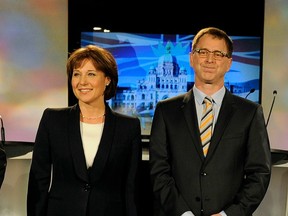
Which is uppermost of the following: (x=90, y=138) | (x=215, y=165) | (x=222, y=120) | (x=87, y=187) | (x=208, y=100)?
(x=208, y=100)

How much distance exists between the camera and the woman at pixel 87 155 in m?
2.19

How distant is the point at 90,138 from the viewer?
7.43ft

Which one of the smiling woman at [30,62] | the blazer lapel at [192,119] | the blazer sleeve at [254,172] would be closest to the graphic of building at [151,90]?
the smiling woman at [30,62]

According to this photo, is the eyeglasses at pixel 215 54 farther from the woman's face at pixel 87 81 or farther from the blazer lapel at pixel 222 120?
the woman's face at pixel 87 81

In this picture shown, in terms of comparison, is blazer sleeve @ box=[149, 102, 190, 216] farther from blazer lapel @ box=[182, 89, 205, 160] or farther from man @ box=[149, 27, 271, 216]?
blazer lapel @ box=[182, 89, 205, 160]

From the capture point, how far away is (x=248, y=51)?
521cm

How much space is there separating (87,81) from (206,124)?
662 millimetres

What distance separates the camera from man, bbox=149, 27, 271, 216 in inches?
85.5

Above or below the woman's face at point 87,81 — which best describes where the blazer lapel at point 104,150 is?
below

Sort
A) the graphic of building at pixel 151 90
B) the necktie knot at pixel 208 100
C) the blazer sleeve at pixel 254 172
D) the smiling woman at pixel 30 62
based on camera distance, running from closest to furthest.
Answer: the blazer sleeve at pixel 254 172 → the necktie knot at pixel 208 100 → the graphic of building at pixel 151 90 → the smiling woman at pixel 30 62

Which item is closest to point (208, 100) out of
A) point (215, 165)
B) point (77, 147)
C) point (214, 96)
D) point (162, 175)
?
point (214, 96)

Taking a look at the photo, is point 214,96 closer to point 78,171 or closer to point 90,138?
point 90,138

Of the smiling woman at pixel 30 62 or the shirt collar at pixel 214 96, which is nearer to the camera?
the shirt collar at pixel 214 96

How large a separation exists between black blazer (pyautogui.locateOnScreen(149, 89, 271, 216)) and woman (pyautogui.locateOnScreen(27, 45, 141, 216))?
162 millimetres
